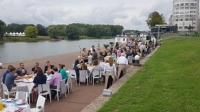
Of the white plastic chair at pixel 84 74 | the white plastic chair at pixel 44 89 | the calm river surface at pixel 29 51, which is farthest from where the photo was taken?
the calm river surface at pixel 29 51

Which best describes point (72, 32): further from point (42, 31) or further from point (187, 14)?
point (187, 14)

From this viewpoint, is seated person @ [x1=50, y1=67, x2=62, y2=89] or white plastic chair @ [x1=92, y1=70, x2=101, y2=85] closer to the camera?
seated person @ [x1=50, y1=67, x2=62, y2=89]

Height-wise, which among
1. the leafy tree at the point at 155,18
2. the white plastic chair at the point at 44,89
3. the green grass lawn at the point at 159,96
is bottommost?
the green grass lawn at the point at 159,96

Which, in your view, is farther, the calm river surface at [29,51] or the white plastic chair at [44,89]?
the calm river surface at [29,51]

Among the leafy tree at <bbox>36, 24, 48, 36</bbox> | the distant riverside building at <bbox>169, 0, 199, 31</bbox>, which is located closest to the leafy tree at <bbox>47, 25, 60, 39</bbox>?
the leafy tree at <bbox>36, 24, 48, 36</bbox>

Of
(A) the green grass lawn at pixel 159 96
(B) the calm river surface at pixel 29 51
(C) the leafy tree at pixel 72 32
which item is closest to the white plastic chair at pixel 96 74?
(A) the green grass lawn at pixel 159 96

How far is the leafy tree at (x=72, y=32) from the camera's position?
112 meters

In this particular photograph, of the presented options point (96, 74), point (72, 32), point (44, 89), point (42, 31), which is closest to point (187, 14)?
point (72, 32)

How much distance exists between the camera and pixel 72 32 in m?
114

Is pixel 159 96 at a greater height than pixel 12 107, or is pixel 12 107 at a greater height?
pixel 12 107

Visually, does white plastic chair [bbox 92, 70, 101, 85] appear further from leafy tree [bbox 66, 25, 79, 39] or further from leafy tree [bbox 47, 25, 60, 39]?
leafy tree [bbox 47, 25, 60, 39]

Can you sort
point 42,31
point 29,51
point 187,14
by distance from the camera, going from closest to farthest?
point 29,51 < point 187,14 < point 42,31

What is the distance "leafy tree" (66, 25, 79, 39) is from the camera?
111562 mm

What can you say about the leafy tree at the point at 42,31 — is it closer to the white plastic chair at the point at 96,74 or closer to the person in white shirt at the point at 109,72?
the white plastic chair at the point at 96,74
